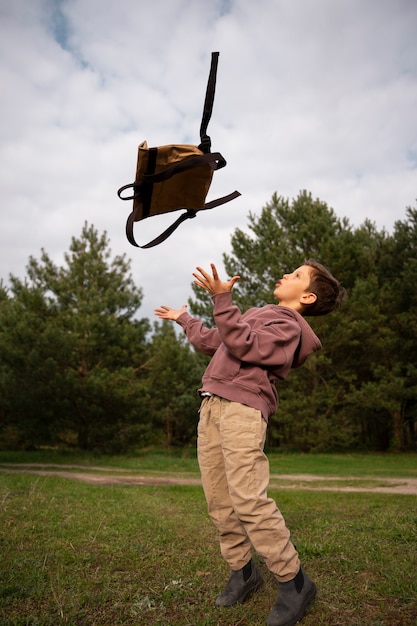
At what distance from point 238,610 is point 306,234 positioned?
58.9 feet

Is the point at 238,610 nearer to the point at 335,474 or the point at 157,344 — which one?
the point at 335,474

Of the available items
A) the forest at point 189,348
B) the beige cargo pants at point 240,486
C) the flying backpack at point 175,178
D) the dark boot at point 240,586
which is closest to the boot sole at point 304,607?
the beige cargo pants at point 240,486

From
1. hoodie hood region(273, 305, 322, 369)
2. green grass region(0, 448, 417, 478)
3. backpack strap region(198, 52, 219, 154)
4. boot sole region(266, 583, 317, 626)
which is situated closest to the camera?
boot sole region(266, 583, 317, 626)

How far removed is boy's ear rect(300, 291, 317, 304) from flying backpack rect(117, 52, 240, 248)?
0.75 m

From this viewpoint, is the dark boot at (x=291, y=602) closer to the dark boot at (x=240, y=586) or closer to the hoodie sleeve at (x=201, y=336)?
the dark boot at (x=240, y=586)

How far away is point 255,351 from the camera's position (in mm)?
2584

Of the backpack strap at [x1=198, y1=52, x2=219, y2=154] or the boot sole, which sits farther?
the backpack strap at [x1=198, y1=52, x2=219, y2=154]

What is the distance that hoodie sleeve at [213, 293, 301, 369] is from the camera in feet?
8.30

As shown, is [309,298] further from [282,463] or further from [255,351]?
[282,463]

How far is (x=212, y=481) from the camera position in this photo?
2846mm

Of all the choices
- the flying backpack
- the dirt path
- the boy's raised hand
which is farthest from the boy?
the dirt path

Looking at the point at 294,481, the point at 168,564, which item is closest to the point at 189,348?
the point at 294,481

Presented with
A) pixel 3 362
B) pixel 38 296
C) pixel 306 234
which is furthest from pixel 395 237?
pixel 3 362

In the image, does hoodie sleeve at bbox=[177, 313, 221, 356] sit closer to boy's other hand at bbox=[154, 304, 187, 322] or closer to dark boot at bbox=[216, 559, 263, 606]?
boy's other hand at bbox=[154, 304, 187, 322]
